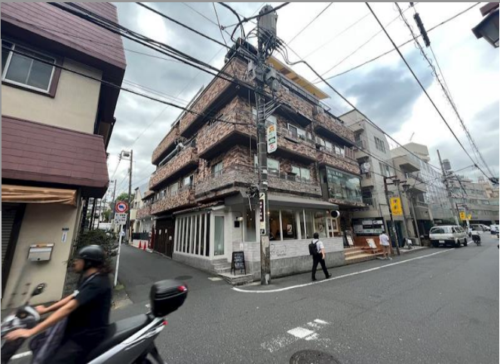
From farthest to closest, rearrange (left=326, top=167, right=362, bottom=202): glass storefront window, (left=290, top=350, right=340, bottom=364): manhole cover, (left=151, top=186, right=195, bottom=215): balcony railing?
(left=326, top=167, right=362, bottom=202): glass storefront window < (left=151, top=186, right=195, bottom=215): balcony railing < (left=290, top=350, right=340, bottom=364): manhole cover

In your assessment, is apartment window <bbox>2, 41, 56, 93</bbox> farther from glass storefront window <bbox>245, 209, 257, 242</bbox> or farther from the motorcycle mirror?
glass storefront window <bbox>245, 209, 257, 242</bbox>

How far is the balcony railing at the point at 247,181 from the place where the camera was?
33.3ft

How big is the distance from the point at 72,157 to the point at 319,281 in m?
9.09

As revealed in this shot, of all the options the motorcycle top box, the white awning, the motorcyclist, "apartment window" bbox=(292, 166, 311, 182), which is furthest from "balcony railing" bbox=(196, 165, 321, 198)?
the motorcyclist

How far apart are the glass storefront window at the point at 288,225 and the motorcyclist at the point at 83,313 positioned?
34.0ft

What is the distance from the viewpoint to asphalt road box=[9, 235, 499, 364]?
322cm

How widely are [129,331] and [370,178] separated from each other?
22153 millimetres

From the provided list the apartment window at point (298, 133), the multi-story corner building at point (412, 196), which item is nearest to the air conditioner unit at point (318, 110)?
the apartment window at point (298, 133)

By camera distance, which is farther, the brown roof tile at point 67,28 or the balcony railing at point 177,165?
the balcony railing at point 177,165

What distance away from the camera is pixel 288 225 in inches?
486

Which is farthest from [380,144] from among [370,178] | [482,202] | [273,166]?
[482,202]

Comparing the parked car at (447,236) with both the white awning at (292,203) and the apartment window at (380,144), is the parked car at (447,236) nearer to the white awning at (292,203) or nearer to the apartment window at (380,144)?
the apartment window at (380,144)

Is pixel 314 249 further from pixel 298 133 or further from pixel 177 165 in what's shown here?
pixel 177 165

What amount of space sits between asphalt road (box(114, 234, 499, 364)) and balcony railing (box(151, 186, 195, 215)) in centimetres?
645
